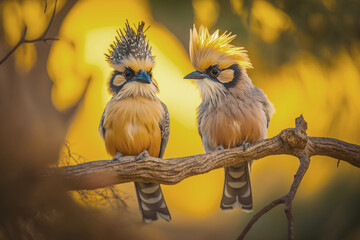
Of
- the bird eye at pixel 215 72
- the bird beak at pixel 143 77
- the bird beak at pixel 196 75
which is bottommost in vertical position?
the bird beak at pixel 143 77

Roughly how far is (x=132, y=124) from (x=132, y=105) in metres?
0.07

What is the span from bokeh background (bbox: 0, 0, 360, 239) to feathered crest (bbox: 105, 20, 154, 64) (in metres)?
0.13

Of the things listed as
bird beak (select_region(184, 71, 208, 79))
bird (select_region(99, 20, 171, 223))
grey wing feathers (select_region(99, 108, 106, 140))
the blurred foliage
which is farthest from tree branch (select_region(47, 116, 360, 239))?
the blurred foliage

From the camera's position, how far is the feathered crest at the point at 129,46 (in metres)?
1.42

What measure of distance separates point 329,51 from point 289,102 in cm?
28

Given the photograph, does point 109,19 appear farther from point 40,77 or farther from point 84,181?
point 84,181

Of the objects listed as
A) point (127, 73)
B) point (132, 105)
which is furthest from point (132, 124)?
point (127, 73)

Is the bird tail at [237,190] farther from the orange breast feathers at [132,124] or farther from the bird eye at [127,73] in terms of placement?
the bird eye at [127,73]

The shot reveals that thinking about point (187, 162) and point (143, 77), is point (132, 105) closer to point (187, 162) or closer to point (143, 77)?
point (143, 77)

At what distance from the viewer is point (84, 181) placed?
1202 millimetres

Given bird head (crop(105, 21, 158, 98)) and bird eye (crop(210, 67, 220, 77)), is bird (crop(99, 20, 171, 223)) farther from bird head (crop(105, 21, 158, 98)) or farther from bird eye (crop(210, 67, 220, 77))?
bird eye (crop(210, 67, 220, 77))

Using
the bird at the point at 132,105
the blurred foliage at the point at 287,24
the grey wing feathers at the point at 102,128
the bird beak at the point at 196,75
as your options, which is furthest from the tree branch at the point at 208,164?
the blurred foliage at the point at 287,24

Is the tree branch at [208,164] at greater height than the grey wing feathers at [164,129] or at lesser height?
lesser

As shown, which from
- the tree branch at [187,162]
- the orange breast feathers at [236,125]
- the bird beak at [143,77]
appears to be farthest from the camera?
the orange breast feathers at [236,125]
